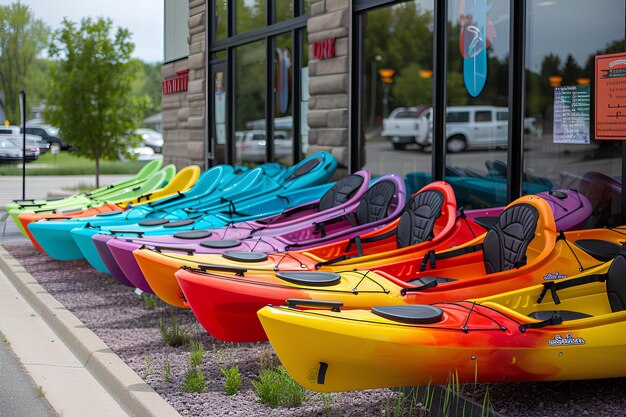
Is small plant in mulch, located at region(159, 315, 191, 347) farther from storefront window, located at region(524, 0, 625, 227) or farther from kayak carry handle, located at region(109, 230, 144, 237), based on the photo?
storefront window, located at region(524, 0, 625, 227)

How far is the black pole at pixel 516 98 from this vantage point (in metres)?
7.22

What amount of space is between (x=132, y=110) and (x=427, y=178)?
1256 centimetres

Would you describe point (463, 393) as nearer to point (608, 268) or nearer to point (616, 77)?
point (608, 268)

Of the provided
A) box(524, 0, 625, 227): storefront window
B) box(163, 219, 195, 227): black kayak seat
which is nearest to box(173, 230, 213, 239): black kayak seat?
A: box(163, 219, 195, 227): black kayak seat

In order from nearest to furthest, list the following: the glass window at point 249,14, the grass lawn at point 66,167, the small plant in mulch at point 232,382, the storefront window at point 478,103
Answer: the small plant in mulch at point 232,382 < the storefront window at point 478,103 < the glass window at point 249,14 < the grass lawn at point 66,167

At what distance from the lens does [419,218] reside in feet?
22.0

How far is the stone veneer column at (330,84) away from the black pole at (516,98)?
8.80 feet

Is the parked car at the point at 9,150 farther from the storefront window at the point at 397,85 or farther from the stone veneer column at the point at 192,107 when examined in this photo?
the storefront window at the point at 397,85

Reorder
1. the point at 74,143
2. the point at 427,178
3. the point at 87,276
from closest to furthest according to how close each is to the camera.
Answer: the point at 427,178 < the point at 87,276 < the point at 74,143

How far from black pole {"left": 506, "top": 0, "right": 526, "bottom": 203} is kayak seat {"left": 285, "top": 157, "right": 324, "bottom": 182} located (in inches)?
109

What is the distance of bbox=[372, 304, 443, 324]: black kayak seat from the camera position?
4379 mm

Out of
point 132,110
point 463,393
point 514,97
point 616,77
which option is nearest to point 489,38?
point 514,97

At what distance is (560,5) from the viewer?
6871mm

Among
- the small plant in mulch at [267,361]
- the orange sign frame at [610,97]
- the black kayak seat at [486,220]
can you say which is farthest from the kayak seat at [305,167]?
the small plant in mulch at [267,361]
